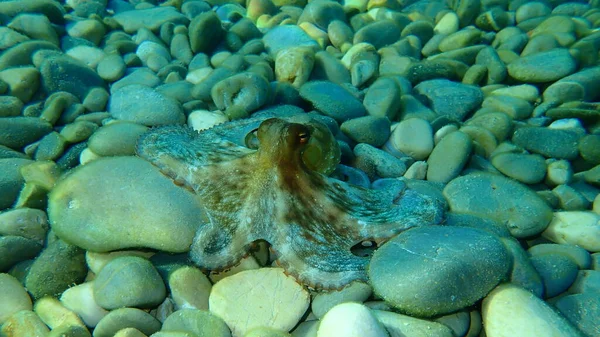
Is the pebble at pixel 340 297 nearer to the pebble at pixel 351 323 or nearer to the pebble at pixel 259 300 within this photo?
the pebble at pixel 259 300

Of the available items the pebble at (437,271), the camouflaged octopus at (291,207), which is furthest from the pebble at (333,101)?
the pebble at (437,271)

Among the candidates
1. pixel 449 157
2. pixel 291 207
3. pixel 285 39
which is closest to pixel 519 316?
pixel 291 207

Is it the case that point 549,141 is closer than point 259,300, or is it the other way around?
point 259,300

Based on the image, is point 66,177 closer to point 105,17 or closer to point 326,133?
point 326,133

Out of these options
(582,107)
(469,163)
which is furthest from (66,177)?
(582,107)

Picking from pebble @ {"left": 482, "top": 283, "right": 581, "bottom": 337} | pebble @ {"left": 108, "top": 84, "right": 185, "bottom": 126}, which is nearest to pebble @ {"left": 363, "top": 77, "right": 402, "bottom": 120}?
pebble @ {"left": 108, "top": 84, "right": 185, "bottom": 126}

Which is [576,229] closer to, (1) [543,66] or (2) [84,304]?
(1) [543,66]

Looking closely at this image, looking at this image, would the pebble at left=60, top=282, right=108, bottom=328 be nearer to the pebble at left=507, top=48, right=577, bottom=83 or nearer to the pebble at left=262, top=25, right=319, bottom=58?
the pebble at left=262, top=25, right=319, bottom=58
